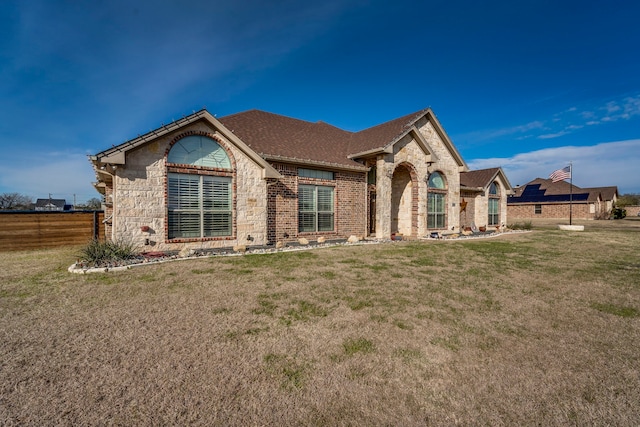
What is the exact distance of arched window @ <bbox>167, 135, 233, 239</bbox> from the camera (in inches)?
408

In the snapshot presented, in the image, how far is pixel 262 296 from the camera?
5.78m

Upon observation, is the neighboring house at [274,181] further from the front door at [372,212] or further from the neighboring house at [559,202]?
the neighboring house at [559,202]

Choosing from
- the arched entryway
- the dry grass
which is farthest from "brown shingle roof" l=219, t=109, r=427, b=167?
the dry grass

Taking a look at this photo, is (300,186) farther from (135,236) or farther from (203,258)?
(135,236)

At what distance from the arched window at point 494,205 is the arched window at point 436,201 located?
7.58 m

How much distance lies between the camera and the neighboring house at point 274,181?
32.5 ft

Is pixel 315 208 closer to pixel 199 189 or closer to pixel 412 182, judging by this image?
pixel 199 189

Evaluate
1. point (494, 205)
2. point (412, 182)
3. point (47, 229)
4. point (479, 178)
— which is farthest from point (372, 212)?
point (47, 229)

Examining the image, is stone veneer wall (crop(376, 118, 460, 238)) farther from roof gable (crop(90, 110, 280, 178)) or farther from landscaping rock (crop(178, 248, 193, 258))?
landscaping rock (crop(178, 248, 193, 258))

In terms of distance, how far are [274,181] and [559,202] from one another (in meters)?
47.5

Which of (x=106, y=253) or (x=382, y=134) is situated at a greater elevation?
(x=382, y=134)

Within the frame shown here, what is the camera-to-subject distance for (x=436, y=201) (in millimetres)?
18484

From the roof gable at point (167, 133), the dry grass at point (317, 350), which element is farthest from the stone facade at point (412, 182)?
the dry grass at point (317, 350)

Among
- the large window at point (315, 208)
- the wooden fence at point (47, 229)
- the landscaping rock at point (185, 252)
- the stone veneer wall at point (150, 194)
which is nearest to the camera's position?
the stone veneer wall at point (150, 194)
